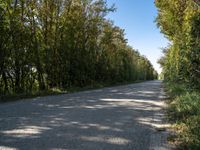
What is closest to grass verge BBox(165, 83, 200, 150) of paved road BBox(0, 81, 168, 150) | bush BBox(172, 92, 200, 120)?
bush BBox(172, 92, 200, 120)

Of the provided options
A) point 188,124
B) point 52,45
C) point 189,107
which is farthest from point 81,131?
point 52,45

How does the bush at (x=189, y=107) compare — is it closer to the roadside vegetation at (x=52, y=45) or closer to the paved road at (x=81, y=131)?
the paved road at (x=81, y=131)

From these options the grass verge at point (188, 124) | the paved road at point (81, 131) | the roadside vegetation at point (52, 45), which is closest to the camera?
the grass verge at point (188, 124)

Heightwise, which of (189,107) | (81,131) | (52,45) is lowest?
(81,131)

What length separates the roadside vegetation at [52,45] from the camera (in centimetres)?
2612

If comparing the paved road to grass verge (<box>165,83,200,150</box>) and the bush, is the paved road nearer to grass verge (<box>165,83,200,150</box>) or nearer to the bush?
grass verge (<box>165,83,200,150</box>)

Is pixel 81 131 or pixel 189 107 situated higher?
pixel 189 107

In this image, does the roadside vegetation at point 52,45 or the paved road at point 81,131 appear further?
the roadside vegetation at point 52,45

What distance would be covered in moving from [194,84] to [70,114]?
15.3 feet

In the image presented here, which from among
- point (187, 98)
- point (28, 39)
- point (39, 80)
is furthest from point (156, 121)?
point (39, 80)

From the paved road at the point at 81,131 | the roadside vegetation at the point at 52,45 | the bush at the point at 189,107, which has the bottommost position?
the paved road at the point at 81,131

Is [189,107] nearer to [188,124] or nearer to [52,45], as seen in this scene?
[188,124]

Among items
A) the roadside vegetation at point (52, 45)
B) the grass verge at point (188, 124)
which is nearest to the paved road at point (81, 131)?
the grass verge at point (188, 124)

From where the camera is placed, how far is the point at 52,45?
112 ft
